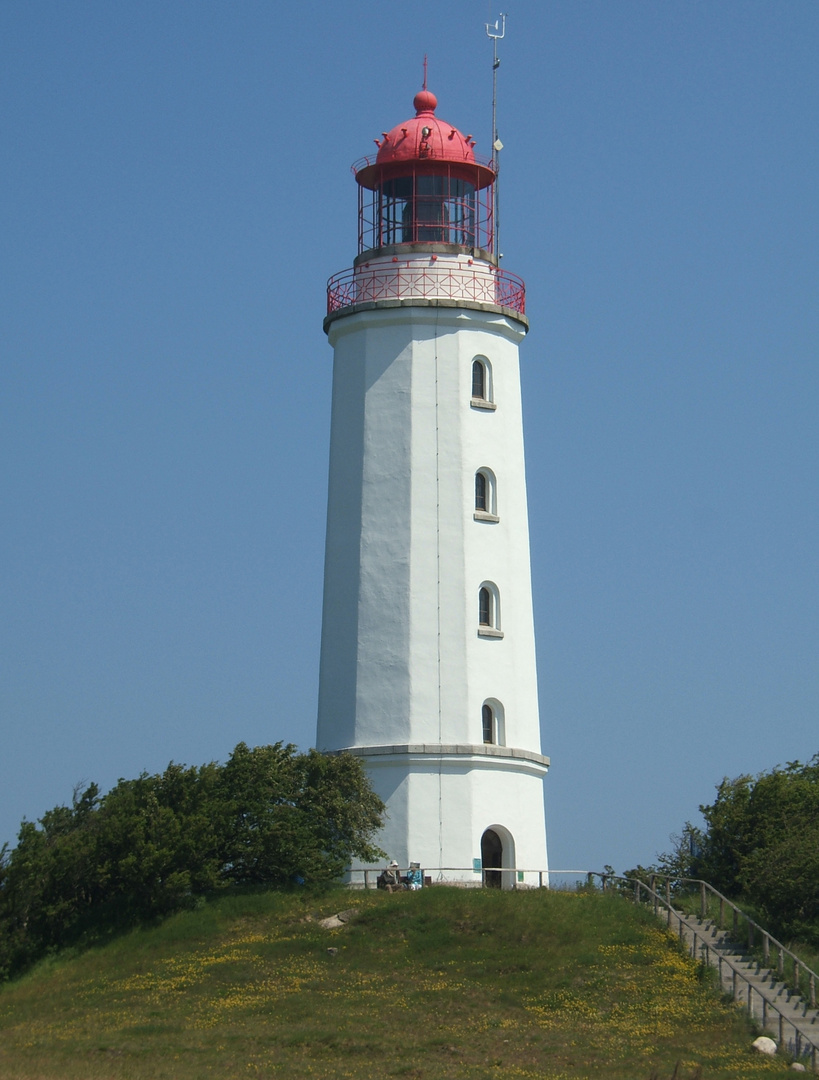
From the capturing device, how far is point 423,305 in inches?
1869

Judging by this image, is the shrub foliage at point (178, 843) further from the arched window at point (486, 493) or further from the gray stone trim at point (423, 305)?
the gray stone trim at point (423, 305)

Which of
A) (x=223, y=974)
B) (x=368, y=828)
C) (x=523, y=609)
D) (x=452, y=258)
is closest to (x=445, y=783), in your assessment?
(x=368, y=828)

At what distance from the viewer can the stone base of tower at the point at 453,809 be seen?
147ft

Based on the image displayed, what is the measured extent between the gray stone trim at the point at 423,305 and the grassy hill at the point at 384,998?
15.2m

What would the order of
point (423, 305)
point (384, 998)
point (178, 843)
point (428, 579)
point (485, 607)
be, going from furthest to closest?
point (423, 305) → point (485, 607) → point (428, 579) → point (178, 843) → point (384, 998)

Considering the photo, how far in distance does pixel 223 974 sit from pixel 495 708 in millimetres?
11117

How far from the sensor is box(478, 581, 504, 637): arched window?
46.8 m

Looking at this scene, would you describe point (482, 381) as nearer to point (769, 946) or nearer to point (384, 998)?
point (769, 946)

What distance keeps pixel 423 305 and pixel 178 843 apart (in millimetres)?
15275

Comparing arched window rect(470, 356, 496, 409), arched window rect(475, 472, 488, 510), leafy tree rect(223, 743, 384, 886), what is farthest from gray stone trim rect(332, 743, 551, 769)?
arched window rect(470, 356, 496, 409)

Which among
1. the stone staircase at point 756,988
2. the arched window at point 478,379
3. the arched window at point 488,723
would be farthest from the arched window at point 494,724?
the arched window at point 478,379

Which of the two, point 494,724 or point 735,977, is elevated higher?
point 494,724

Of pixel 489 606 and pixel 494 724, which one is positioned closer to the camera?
pixel 494 724

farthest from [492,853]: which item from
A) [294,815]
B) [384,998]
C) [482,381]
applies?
[482,381]
